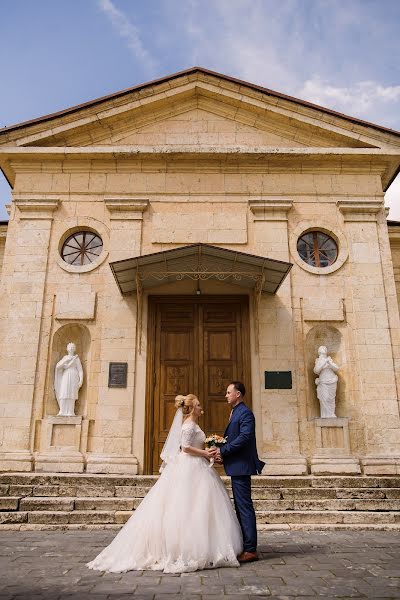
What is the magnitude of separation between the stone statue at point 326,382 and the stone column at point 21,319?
6.36m

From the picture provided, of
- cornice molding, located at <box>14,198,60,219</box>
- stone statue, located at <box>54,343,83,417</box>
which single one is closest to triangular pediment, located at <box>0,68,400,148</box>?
cornice molding, located at <box>14,198,60,219</box>

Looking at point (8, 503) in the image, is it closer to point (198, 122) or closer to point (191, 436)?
point (191, 436)

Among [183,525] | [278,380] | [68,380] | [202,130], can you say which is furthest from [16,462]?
[202,130]

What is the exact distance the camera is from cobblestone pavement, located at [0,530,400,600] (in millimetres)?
4590

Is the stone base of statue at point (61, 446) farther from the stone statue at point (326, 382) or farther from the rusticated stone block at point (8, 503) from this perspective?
the stone statue at point (326, 382)

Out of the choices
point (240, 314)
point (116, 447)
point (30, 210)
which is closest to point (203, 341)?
point (240, 314)

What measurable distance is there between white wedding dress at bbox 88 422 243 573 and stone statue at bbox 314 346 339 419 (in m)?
5.50

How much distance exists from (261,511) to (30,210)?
8.76 m

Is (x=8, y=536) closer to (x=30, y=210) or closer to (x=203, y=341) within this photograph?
(x=203, y=341)

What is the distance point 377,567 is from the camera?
5.59m

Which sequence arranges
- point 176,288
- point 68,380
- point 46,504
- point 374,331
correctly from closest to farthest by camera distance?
point 46,504, point 68,380, point 374,331, point 176,288

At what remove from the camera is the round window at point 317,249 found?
12.3 meters

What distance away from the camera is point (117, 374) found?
36.7ft

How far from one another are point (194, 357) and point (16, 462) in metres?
4.43
